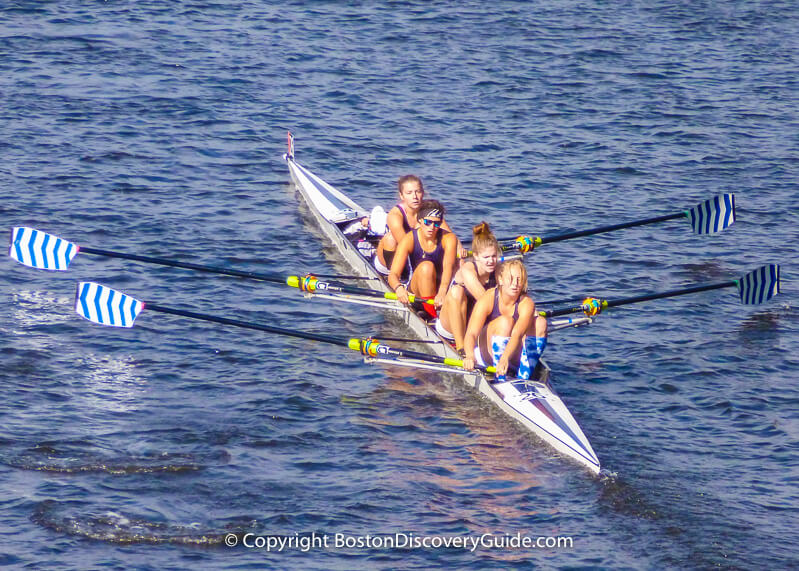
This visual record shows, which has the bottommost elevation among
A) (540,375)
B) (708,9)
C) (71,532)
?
(71,532)

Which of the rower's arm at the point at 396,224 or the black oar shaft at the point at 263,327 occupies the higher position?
the rower's arm at the point at 396,224

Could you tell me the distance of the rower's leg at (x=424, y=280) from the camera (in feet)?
46.1

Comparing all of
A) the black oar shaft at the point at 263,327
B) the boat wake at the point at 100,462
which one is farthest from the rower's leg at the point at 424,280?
the boat wake at the point at 100,462

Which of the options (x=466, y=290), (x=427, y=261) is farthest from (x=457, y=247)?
(x=466, y=290)

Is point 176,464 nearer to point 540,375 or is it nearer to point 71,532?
point 71,532

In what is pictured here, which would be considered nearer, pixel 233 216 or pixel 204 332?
pixel 204 332

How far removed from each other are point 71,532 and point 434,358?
4598mm

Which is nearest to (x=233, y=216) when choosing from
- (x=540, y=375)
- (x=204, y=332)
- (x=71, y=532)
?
(x=204, y=332)

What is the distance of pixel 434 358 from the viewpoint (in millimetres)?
12508

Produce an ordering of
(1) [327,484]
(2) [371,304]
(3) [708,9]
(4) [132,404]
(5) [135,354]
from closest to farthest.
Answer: (1) [327,484]
(4) [132,404]
(5) [135,354]
(2) [371,304]
(3) [708,9]

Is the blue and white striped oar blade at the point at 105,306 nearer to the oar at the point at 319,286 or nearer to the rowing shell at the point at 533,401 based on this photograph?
the oar at the point at 319,286

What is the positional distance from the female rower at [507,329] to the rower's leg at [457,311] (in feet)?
1.04

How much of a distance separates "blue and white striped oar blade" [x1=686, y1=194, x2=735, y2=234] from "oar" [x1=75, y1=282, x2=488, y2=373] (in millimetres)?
6382

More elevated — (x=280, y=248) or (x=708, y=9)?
(x=708, y=9)
